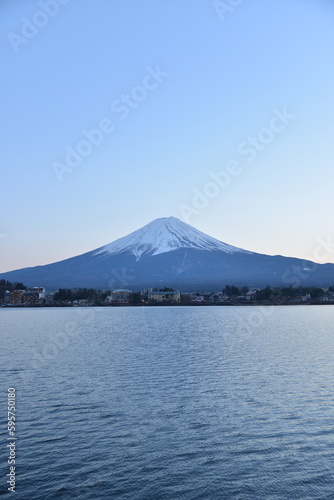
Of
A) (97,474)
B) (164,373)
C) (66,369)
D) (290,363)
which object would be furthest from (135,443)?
(290,363)

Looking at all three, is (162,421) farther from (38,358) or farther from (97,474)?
(38,358)

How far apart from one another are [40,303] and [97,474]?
7114 inches

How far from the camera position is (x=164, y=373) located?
29094mm

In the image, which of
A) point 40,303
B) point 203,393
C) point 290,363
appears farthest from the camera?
point 40,303

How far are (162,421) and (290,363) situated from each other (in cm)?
1696

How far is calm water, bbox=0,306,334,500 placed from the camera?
13.2 meters

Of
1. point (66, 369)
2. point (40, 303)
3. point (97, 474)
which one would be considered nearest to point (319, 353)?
point (66, 369)

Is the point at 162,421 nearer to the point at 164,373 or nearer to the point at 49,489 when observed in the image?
the point at 49,489

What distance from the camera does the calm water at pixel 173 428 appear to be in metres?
13.2

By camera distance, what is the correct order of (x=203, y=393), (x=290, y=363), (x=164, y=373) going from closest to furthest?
1. (x=203, y=393)
2. (x=164, y=373)
3. (x=290, y=363)

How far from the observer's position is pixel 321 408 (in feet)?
67.5

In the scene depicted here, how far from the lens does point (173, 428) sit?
17812 millimetres

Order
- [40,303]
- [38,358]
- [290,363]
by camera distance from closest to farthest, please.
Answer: [290,363] → [38,358] → [40,303]

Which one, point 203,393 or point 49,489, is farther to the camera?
point 203,393
